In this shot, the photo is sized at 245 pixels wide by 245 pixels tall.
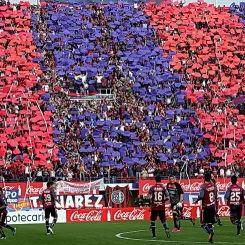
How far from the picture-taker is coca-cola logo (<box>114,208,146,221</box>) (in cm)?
5050

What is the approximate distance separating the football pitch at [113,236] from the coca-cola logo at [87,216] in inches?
223

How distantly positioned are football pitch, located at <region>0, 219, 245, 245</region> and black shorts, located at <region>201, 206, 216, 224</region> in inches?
34.9

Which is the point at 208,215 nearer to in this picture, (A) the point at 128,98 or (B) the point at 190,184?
(B) the point at 190,184

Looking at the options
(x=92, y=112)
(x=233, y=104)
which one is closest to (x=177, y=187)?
(x=92, y=112)

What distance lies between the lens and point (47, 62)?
2685 inches

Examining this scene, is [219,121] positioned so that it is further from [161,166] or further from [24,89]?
[24,89]

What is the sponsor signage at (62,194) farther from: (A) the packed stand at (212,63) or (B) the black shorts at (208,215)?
(B) the black shorts at (208,215)

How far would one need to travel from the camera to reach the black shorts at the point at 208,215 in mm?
30223

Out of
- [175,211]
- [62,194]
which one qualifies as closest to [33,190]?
[62,194]

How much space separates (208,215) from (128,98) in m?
35.9

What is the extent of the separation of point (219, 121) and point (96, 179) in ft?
43.8

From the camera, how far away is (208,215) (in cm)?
3031

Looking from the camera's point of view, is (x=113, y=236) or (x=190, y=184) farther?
(x=190, y=184)

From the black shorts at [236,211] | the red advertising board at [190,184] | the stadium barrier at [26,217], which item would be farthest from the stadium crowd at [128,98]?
the black shorts at [236,211]
